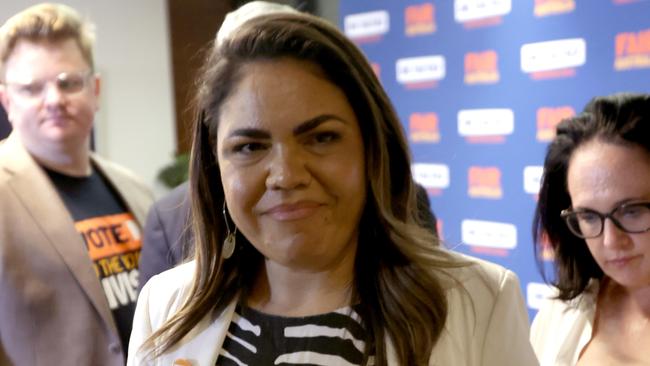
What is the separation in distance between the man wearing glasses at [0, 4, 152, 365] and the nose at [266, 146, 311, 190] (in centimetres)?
145

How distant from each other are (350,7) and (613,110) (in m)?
2.32

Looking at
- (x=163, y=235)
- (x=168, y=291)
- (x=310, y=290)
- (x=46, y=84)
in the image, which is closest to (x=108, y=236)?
(x=163, y=235)

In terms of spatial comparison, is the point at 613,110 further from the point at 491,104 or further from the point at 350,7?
the point at 350,7

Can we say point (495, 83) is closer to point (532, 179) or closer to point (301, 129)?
point (532, 179)

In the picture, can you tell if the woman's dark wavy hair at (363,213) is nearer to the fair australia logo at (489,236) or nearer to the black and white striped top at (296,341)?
the black and white striped top at (296,341)

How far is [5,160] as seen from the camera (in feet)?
8.41

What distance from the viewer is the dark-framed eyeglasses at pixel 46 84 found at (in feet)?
8.46

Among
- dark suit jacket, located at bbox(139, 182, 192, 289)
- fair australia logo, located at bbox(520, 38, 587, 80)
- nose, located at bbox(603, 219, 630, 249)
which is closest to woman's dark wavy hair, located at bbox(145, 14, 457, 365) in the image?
nose, located at bbox(603, 219, 630, 249)

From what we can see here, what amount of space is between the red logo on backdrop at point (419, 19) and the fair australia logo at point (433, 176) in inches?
23.3

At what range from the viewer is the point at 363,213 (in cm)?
136

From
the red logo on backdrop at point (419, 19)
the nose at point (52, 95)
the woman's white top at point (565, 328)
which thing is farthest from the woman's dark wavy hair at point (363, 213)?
the red logo on backdrop at point (419, 19)

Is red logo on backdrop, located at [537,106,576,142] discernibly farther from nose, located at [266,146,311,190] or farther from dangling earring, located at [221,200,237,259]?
nose, located at [266,146,311,190]

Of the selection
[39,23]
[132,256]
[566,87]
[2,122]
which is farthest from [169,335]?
[2,122]

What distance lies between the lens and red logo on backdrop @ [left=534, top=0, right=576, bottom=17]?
297cm
